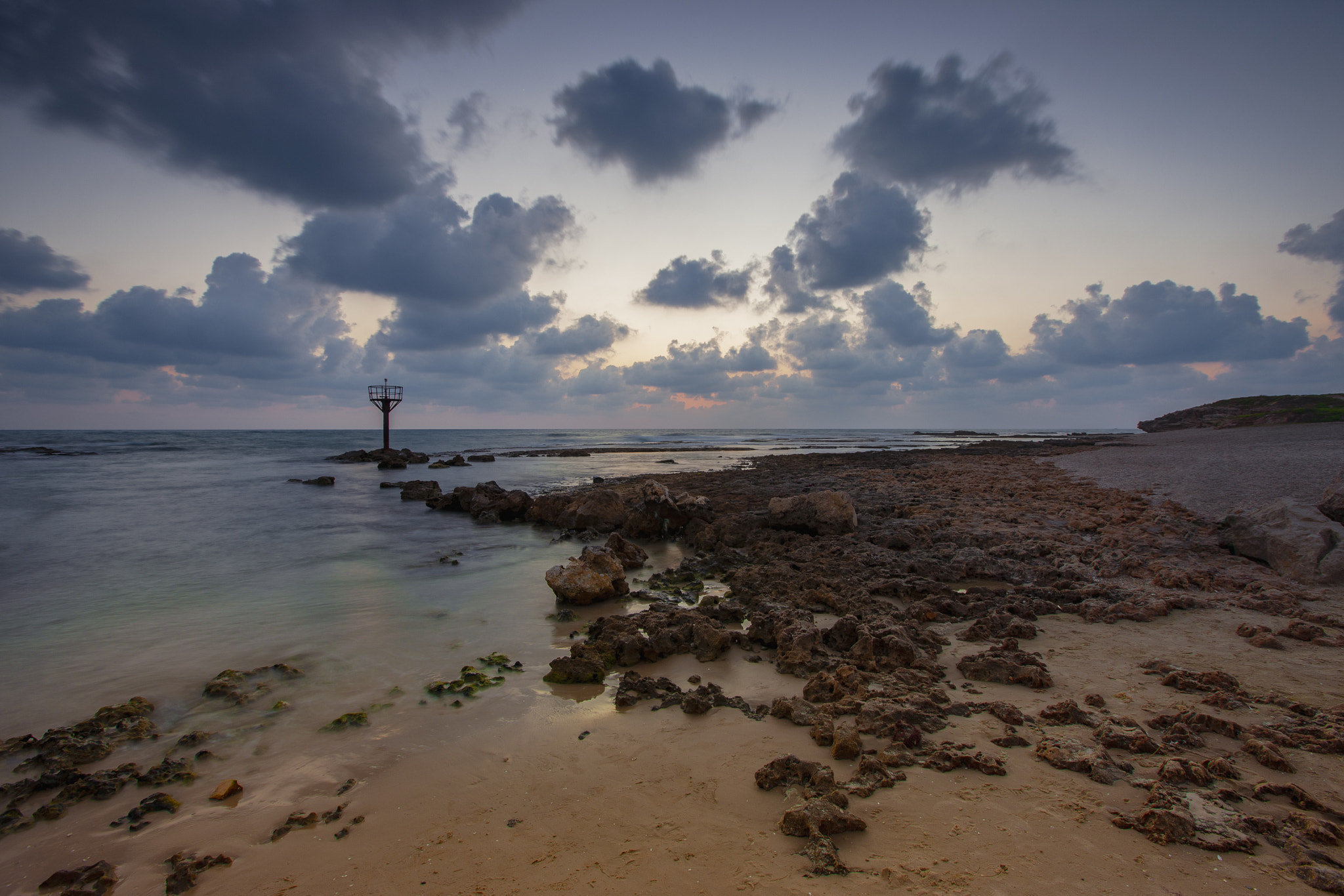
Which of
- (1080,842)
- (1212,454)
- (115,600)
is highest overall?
(1212,454)

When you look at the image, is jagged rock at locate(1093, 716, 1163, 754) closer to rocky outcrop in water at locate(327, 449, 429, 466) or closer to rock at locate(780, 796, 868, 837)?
rock at locate(780, 796, 868, 837)

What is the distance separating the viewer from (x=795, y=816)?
325 cm

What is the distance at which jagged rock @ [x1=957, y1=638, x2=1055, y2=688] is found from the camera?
4836 mm

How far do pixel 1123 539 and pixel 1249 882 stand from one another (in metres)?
7.93

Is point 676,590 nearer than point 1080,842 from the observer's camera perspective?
No

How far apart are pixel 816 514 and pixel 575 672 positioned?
23.5 ft

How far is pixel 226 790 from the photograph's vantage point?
161 inches

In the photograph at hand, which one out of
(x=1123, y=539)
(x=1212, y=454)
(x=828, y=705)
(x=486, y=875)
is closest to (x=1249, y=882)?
(x=828, y=705)

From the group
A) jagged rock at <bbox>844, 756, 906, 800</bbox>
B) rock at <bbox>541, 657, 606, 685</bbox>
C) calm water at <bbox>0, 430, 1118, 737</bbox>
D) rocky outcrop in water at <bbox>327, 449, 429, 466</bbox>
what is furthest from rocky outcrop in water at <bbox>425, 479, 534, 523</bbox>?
rocky outcrop in water at <bbox>327, 449, 429, 466</bbox>

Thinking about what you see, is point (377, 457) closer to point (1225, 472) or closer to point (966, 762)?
point (966, 762)

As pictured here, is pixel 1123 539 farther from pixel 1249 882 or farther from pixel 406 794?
pixel 406 794

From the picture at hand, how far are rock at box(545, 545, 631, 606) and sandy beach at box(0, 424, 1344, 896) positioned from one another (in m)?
1.43

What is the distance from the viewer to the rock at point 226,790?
4078 millimetres

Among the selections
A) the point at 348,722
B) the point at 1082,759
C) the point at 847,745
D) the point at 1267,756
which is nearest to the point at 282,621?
the point at 348,722
